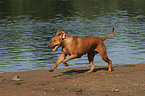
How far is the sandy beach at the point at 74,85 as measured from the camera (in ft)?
31.3

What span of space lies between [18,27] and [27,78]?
1810cm

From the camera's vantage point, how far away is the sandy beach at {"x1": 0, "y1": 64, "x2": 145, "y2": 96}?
9.53 metres

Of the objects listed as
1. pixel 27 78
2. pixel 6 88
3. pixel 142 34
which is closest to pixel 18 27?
pixel 142 34

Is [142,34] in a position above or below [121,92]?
below

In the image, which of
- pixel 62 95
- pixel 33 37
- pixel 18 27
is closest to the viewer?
pixel 62 95

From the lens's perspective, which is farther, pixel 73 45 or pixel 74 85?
pixel 73 45

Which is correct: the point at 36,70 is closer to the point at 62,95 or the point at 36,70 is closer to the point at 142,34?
the point at 62,95

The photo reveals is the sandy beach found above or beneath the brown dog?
beneath

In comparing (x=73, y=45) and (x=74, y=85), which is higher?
(x=73, y=45)

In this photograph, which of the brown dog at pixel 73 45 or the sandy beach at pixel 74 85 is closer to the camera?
the sandy beach at pixel 74 85

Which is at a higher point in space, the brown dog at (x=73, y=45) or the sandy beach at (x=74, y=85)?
the brown dog at (x=73, y=45)

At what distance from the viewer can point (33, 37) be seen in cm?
2386

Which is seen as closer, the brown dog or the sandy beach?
the sandy beach

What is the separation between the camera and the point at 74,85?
10438 mm
